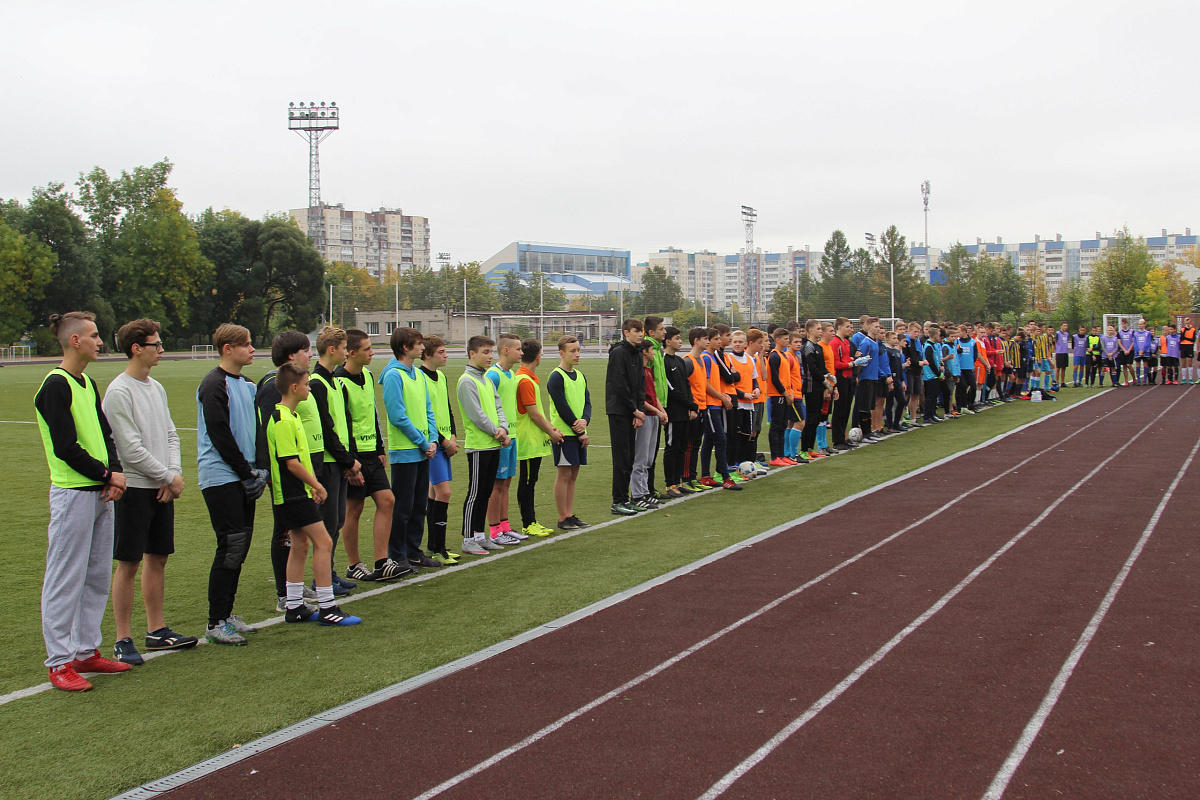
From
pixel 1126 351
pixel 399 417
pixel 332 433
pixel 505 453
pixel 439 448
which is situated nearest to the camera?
pixel 332 433

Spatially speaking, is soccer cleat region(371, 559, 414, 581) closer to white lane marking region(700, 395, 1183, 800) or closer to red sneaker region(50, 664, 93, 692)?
red sneaker region(50, 664, 93, 692)

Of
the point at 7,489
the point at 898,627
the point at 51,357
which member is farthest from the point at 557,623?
the point at 51,357

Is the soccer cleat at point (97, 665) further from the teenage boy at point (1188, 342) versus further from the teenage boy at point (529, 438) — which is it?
the teenage boy at point (1188, 342)

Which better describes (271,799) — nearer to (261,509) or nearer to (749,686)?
(749,686)

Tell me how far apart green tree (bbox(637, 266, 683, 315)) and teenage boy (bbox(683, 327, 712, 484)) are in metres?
56.8

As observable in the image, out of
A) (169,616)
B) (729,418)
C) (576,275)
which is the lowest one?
(169,616)

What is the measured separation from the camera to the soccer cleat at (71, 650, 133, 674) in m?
4.93

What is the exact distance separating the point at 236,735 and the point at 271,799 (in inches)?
26.5

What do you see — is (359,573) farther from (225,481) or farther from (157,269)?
(157,269)

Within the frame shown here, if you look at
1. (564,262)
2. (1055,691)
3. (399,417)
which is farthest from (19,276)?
(564,262)

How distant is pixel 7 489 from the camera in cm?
1104

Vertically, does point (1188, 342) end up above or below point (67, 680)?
above

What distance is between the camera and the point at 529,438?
27.9 ft

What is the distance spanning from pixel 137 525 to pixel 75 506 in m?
0.38
